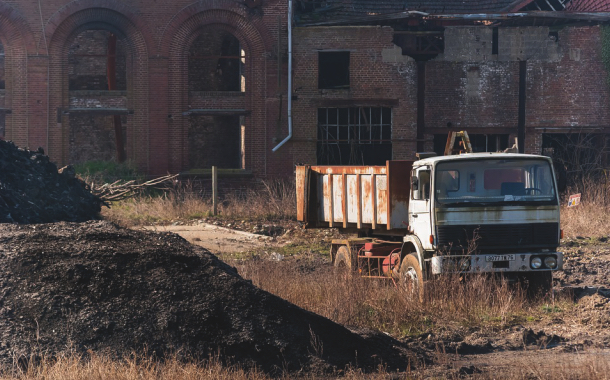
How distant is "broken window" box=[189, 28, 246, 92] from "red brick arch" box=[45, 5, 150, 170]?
14.7 feet

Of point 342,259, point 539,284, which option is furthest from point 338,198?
point 539,284

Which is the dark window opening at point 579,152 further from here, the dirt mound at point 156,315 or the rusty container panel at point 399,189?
the dirt mound at point 156,315

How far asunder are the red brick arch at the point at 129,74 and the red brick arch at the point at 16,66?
2.83 ft

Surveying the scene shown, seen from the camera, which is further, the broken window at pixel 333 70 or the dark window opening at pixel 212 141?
the dark window opening at pixel 212 141

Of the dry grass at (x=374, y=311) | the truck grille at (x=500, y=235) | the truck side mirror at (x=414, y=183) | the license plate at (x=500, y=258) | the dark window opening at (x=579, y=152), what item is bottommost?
the dry grass at (x=374, y=311)

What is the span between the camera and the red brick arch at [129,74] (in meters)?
28.7

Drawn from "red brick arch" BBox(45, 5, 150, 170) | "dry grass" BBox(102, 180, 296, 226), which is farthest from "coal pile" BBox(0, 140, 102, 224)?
"red brick arch" BBox(45, 5, 150, 170)

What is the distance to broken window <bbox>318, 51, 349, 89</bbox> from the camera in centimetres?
3028

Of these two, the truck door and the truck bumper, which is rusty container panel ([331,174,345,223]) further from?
the truck bumper

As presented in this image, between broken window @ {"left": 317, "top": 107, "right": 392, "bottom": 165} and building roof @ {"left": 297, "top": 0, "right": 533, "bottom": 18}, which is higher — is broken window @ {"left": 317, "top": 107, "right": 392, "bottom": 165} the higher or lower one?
the lower one

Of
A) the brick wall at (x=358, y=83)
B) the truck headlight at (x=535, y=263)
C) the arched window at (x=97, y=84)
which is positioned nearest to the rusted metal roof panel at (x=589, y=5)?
the brick wall at (x=358, y=83)

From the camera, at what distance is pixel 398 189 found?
11867mm

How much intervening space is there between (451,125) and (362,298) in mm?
19571

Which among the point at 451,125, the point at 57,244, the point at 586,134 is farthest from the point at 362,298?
the point at 586,134
